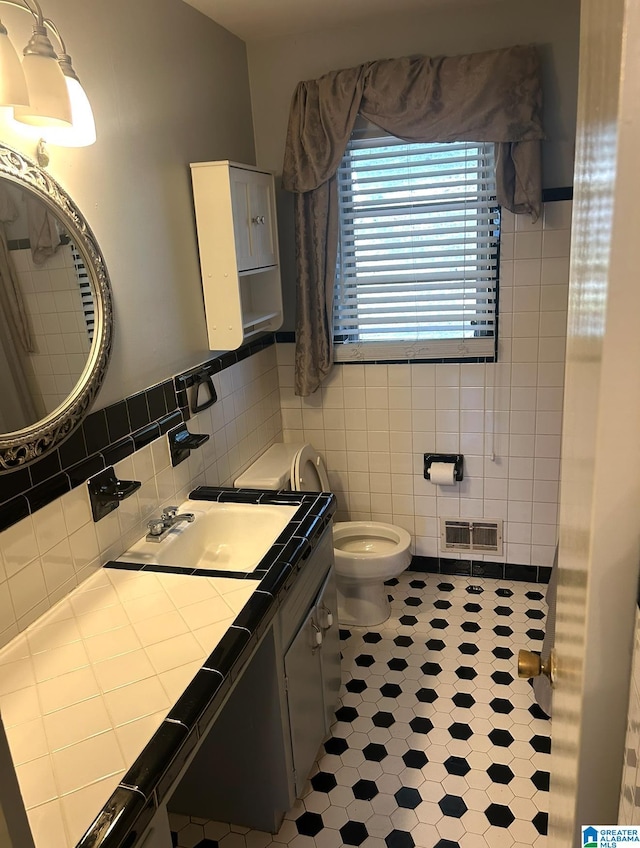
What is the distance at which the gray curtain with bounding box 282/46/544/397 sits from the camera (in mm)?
2502

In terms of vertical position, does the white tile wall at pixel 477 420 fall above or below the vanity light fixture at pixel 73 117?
below

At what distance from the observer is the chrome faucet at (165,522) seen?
77.9 inches

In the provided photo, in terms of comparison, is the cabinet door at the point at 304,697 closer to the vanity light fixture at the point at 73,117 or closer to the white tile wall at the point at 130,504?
the white tile wall at the point at 130,504

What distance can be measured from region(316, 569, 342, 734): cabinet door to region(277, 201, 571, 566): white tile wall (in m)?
1.06

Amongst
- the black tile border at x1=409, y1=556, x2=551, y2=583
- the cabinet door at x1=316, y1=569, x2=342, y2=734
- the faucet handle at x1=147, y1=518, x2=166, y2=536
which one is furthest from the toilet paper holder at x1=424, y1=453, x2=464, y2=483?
the faucet handle at x1=147, y1=518, x2=166, y2=536

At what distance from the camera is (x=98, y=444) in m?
1.80

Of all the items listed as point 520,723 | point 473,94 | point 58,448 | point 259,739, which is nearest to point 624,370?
point 58,448

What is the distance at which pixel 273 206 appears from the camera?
8.95ft

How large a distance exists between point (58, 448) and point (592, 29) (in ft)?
4.76

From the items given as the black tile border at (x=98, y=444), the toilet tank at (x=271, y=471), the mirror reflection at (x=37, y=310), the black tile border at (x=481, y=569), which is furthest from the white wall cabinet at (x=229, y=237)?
the black tile border at (x=481, y=569)

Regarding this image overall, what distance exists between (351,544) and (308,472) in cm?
42

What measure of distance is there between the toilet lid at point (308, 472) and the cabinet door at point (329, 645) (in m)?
0.64

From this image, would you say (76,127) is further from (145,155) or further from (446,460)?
(446,460)

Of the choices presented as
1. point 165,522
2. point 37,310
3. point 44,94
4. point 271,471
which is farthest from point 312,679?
point 44,94
